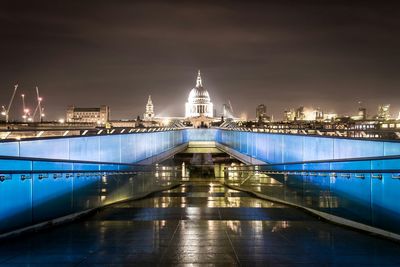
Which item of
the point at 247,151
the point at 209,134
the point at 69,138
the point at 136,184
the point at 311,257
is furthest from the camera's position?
the point at 209,134

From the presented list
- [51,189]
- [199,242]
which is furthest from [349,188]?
[51,189]

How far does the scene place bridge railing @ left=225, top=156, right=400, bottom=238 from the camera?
29.3 ft

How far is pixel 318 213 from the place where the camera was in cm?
1170

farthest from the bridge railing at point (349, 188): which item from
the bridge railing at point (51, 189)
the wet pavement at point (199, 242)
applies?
the bridge railing at point (51, 189)

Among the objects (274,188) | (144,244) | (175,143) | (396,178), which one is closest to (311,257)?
(396,178)

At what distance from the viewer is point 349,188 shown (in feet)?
34.0

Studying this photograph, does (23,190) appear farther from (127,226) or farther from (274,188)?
(274,188)

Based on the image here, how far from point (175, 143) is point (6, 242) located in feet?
122

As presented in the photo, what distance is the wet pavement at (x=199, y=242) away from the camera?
749 centimetres

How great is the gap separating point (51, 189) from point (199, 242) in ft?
10.8

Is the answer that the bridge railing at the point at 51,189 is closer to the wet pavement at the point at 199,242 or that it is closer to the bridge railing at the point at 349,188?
the wet pavement at the point at 199,242

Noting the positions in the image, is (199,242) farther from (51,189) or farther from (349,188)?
(349,188)

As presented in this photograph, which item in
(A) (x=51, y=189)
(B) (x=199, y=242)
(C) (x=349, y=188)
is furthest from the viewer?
(C) (x=349, y=188)

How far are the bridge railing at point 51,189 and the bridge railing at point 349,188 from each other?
16.2ft
